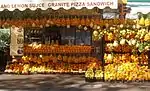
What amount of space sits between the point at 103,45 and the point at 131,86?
1.79 metres

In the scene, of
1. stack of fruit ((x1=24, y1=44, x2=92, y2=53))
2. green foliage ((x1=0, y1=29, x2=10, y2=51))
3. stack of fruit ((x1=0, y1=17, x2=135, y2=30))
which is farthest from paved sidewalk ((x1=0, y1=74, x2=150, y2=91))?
green foliage ((x1=0, y1=29, x2=10, y2=51))

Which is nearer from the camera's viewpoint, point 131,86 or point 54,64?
point 131,86

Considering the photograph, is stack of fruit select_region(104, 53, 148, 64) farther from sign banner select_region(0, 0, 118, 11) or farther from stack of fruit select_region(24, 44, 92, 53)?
stack of fruit select_region(24, 44, 92, 53)

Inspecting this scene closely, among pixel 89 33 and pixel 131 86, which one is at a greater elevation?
pixel 89 33

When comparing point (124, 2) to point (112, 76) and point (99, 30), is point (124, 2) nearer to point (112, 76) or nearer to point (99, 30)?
point (99, 30)

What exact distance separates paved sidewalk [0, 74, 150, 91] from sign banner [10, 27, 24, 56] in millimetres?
2145

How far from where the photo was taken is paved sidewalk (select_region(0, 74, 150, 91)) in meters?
13.1

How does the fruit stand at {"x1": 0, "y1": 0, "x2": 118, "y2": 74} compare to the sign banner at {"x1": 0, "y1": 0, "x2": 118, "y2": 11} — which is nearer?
the sign banner at {"x1": 0, "y1": 0, "x2": 118, "y2": 11}

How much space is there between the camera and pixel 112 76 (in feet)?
46.6

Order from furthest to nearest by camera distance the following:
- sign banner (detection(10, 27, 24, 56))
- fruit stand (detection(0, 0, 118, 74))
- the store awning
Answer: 1. sign banner (detection(10, 27, 24, 56))
2. fruit stand (detection(0, 0, 118, 74))
3. the store awning

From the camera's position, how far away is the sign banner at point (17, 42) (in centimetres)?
1788

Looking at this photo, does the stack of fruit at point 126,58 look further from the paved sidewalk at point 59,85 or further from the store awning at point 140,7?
the store awning at point 140,7

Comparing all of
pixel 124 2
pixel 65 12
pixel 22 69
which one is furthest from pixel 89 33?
pixel 124 2

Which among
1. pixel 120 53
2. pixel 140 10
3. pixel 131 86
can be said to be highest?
pixel 140 10
